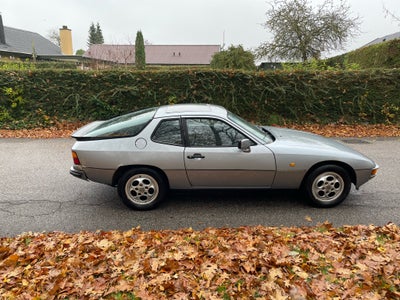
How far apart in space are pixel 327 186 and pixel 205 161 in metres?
1.76

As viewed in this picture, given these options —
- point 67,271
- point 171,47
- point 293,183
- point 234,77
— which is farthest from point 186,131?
point 171,47

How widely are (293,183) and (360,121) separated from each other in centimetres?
756

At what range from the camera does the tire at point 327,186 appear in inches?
149

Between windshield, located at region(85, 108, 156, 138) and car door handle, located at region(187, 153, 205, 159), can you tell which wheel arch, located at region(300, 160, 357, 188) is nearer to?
car door handle, located at region(187, 153, 205, 159)

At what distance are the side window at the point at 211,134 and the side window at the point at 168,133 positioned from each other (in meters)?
0.16

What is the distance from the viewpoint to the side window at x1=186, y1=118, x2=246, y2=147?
12.5 ft

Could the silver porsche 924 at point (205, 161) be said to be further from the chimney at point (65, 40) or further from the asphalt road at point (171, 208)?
the chimney at point (65, 40)

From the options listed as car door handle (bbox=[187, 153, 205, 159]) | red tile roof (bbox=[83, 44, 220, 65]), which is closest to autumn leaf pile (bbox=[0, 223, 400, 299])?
car door handle (bbox=[187, 153, 205, 159])

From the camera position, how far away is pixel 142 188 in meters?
3.87

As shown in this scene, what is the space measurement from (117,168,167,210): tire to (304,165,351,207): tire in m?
2.07

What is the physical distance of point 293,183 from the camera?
152 inches

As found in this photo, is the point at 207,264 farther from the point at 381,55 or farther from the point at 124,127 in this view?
the point at 381,55

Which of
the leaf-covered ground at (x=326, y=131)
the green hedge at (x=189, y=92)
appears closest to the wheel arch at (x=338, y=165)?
the leaf-covered ground at (x=326, y=131)

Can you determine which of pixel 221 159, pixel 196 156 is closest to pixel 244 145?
pixel 221 159
